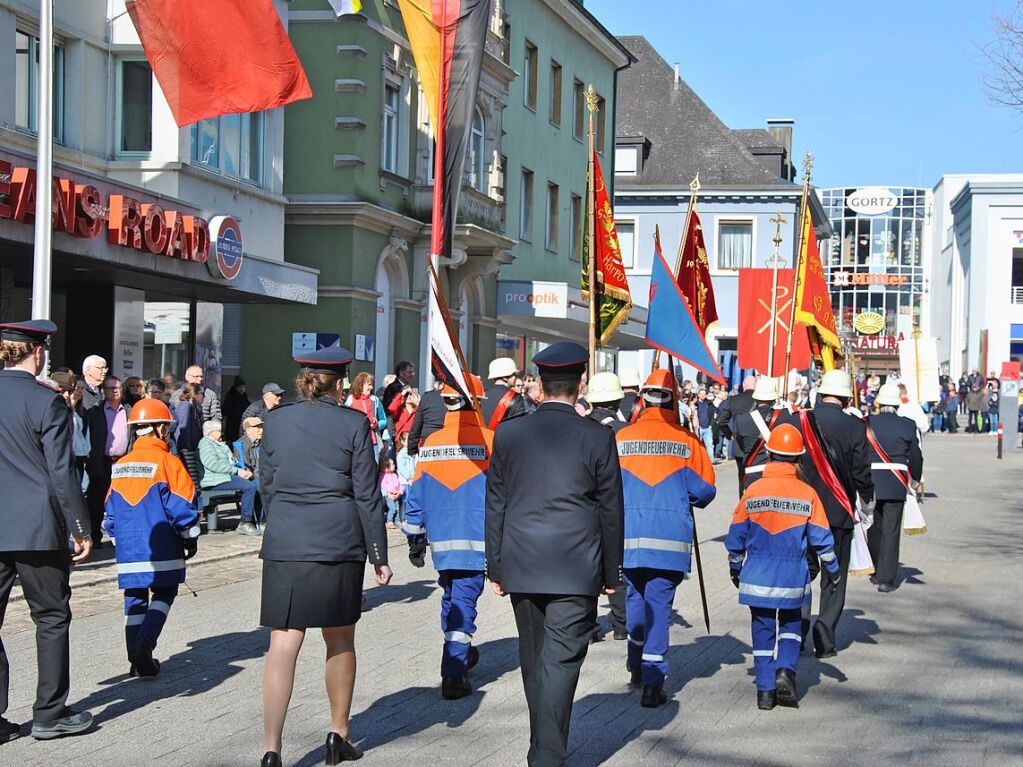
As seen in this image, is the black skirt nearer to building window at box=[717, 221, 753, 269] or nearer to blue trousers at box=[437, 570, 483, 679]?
blue trousers at box=[437, 570, 483, 679]

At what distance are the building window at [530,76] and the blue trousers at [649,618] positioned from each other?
29.5 metres

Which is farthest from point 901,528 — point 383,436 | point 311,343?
point 311,343

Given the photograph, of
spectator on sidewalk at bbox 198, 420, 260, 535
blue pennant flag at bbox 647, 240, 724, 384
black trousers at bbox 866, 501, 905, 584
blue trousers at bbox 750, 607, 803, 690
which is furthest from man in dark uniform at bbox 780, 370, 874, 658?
spectator on sidewalk at bbox 198, 420, 260, 535

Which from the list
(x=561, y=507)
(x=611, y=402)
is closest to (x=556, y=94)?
(x=611, y=402)

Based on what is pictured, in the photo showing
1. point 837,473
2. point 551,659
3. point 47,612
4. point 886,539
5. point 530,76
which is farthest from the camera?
point 530,76

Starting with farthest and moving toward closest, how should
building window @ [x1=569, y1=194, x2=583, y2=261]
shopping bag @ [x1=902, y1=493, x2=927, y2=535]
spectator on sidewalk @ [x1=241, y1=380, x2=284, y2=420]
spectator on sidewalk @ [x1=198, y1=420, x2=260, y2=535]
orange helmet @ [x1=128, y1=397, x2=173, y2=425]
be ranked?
1. building window @ [x1=569, y1=194, x2=583, y2=261]
2. spectator on sidewalk @ [x1=198, y1=420, x2=260, y2=535]
3. spectator on sidewalk @ [x1=241, y1=380, x2=284, y2=420]
4. shopping bag @ [x1=902, y1=493, x2=927, y2=535]
5. orange helmet @ [x1=128, y1=397, x2=173, y2=425]

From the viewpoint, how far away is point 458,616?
27.0 feet

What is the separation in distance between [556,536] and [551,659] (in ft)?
1.71

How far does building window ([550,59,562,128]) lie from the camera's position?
3914 centimetres

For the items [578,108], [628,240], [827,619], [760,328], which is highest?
[578,108]

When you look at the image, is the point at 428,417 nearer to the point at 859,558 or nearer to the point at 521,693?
the point at 859,558

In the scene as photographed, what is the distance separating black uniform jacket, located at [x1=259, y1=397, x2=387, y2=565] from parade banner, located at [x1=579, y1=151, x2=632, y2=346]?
9015 mm

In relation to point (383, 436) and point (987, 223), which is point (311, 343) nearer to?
point (383, 436)

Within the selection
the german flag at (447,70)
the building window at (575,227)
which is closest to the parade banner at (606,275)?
the german flag at (447,70)
